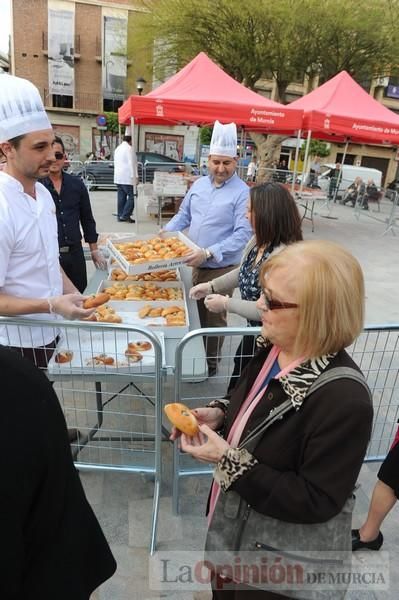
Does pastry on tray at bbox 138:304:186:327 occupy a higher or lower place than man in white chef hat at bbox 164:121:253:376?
lower

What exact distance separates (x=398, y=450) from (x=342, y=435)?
48.3 inches

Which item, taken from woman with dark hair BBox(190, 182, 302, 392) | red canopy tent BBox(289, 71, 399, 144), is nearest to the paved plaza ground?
woman with dark hair BBox(190, 182, 302, 392)

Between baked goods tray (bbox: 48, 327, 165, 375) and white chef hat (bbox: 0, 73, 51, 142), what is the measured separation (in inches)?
37.2

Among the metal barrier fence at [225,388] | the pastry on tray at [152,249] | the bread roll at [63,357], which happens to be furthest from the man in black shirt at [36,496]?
the pastry on tray at [152,249]

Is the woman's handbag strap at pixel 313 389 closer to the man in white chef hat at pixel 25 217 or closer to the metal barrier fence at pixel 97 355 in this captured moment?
the metal barrier fence at pixel 97 355

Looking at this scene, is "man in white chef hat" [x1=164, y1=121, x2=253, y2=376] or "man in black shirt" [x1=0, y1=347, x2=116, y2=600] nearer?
"man in black shirt" [x1=0, y1=347, x2=116, y2=600]

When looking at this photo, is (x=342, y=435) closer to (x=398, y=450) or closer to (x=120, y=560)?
(x=398, y=450)

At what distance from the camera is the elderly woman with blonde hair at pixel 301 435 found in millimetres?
1102

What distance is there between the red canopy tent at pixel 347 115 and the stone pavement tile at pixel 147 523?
26.3 feet

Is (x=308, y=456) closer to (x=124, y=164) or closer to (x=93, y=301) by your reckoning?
(x=93, y=301)

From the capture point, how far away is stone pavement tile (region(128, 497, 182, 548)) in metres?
2.35

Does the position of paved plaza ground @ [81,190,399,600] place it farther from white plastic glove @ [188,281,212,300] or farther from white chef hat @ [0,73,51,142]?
white chef hat @ [0,73,51,142]

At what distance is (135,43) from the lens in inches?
752

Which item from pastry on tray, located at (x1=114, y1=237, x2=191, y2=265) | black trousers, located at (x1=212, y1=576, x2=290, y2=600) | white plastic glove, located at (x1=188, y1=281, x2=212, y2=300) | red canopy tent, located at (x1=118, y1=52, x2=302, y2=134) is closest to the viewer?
black trousers, located at (x1=212, y1=576, x2=290, y2=600)
